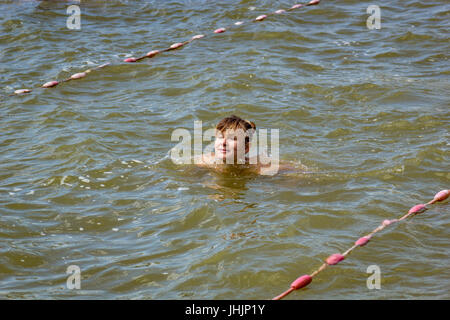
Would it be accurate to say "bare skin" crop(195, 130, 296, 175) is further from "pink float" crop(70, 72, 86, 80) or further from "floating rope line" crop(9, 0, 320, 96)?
"pink float" crop(70, 72, 86, 80)

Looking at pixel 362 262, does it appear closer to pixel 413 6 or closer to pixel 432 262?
pixel 432 262

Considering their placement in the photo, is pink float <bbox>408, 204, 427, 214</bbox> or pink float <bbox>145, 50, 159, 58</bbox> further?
pink float <bbox>145, 50, 159, 58</bbox>

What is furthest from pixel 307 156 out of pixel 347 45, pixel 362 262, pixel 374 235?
pixel 347 45

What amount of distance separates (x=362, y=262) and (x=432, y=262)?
2.02 ft

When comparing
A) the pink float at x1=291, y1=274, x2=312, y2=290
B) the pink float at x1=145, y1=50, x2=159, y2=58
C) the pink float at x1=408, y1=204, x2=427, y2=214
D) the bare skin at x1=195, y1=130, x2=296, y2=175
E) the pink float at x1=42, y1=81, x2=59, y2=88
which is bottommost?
the pink float at x1=291, y1=274, x2=312, y2=290

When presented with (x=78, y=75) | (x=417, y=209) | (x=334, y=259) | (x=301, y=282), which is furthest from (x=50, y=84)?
(x=301, y=282)

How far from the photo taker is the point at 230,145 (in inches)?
319

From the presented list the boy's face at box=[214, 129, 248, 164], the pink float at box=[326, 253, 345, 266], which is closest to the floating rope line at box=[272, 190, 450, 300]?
the pink float at box=[326, 253, 345, 266]

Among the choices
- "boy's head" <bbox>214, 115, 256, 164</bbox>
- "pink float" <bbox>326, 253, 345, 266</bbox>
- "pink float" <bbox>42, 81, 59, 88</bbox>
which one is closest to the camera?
"pink float" <bbox>326, 253, 345, 266</bbox>

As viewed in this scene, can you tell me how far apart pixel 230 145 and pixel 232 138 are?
10cm

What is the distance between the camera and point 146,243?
253 inches

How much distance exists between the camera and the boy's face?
26.3 ft

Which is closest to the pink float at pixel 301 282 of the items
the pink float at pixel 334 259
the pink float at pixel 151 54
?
the pink float at pixel 334 259

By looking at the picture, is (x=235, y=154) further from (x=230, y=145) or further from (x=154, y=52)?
(x=154, y=52)
